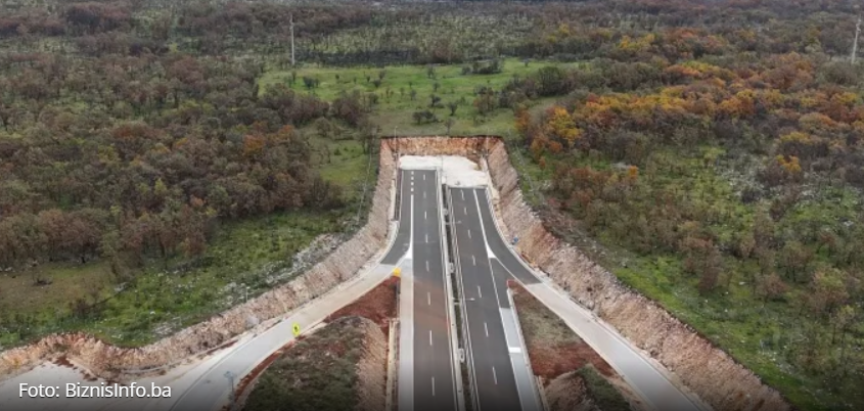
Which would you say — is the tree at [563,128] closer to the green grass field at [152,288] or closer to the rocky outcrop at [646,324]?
the rocky outcrop at [646,324]

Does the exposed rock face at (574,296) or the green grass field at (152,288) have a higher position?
the green grass field at (152,288)

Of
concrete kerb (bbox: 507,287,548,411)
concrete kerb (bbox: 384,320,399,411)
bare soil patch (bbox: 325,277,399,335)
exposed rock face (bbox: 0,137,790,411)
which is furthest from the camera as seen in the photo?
bare soil patch (bbox: 325,277,399,335)

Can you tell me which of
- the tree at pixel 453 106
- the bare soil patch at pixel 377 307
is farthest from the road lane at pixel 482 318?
the tree at pixel 453 106

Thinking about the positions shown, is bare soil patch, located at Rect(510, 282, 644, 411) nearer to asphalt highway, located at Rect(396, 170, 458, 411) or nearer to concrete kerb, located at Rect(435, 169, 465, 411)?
concrete kerb, located at Rect(435, 169, 465, 411)

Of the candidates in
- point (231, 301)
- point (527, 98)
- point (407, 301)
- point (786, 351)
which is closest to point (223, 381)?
point (231, 301)

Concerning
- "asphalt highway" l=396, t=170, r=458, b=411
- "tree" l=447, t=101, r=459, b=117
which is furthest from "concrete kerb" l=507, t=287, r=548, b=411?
"tree" l=447, t=101, r=459, b=117

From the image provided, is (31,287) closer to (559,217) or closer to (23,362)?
(23,362)
